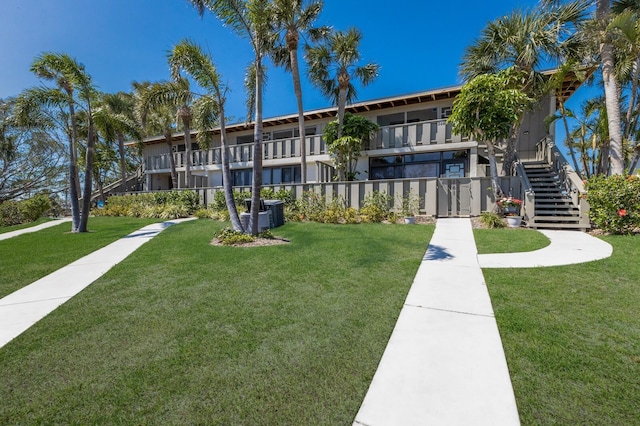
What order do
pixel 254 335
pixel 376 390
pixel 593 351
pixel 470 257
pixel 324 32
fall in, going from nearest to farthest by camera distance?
pixel 376 390, pixel 593 351, pixel 254 335, pixel 470 257, pixel 324 32

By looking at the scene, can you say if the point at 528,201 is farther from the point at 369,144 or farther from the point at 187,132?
the point at 187,132

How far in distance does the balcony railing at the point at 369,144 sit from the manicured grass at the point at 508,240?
247 inches

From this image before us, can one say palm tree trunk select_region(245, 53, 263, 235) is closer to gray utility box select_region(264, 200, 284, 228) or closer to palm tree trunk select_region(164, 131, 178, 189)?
gray utility box select_region(264, 200, 284, 228)

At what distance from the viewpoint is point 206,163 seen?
20.4 m

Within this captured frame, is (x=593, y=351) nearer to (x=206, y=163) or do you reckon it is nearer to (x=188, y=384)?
(x=188, y=384)

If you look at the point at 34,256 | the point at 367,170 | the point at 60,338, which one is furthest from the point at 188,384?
the point at 367,170

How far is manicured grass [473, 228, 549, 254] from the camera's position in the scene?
6410 mm

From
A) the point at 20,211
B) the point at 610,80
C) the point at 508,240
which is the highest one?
the point at 610,80

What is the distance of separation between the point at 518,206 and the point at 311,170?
1172 cm

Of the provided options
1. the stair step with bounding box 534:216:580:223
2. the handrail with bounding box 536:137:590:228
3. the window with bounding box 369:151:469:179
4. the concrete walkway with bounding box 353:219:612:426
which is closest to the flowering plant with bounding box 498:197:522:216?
the stair step with bounding box 534:216:580:223

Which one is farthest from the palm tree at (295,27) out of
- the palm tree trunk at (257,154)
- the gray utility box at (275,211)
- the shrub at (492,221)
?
the shrub at (492,221)

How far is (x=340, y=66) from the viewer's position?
45.9 ft

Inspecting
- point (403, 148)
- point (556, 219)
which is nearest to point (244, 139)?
point (403, 148)

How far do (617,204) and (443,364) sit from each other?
8.94m
